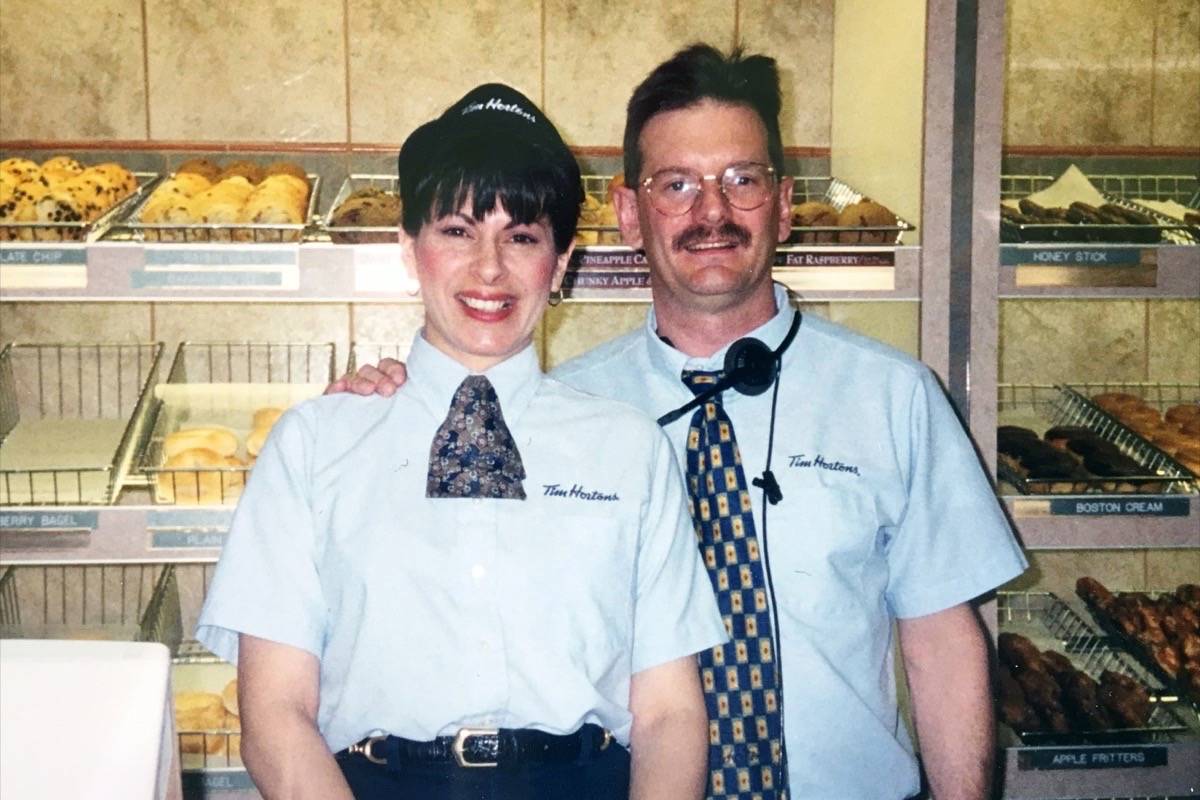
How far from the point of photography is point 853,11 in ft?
9.30

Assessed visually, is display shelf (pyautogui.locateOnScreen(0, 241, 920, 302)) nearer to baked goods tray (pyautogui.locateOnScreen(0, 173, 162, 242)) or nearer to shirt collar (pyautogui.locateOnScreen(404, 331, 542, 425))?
baked goods tray (pyautogui.locateOnScreen(0, 173, 162, 242))

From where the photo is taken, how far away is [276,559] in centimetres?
162

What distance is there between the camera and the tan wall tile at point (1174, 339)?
3.18 meters

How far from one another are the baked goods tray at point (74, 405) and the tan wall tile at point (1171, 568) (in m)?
2.23

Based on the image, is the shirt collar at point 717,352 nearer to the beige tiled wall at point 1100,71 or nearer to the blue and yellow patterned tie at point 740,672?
the blue and yellow patterned tie at point 740,672

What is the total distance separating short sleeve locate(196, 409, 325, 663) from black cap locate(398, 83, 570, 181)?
371mm

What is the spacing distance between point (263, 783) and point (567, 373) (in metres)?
0.78

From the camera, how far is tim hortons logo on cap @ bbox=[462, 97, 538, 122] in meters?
1.77

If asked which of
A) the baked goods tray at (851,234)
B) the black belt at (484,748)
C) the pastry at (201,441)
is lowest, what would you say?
the black belt at (484,748)

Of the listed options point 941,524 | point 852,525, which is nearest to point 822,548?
point 852,525

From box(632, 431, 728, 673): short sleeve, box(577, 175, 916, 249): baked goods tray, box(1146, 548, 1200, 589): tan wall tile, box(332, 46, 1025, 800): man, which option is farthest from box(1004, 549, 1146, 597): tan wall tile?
box(632, 431, 728, 673): short sleeve

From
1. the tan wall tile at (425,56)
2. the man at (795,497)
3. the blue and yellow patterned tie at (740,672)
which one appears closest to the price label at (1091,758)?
the man at (795,497)

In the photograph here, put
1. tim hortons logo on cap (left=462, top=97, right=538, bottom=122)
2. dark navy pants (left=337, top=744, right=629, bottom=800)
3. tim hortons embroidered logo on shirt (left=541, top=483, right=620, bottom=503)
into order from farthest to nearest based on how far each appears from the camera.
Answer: tim hortons logo on cap (left=462, top=97, right=538, bottom=122)
tim hortons embroidered logo on shirt (left=541, top=483, right=620, bottom=503)
dark navy pants (left=337, top=744, right=629, bottom=800)

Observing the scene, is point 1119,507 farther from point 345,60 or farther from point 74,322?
point 74,322
